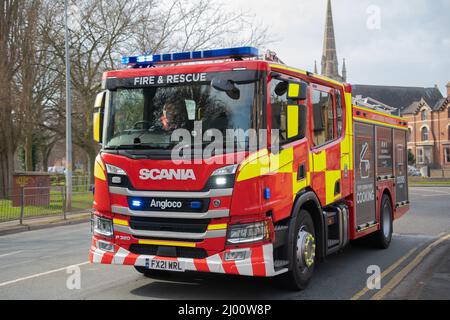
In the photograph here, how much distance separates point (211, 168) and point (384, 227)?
5.77 meters

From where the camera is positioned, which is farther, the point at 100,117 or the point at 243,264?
the point at 100,117

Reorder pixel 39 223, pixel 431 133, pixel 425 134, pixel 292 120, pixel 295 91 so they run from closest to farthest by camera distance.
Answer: pixel 295 91 < pixel 292 120 < pixel 39 223 < pixel 431 133 < pixel 425 134

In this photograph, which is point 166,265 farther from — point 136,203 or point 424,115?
point 424,115

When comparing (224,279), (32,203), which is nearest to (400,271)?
(224,279)

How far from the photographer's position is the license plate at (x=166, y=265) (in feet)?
19.8

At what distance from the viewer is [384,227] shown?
34.5ft

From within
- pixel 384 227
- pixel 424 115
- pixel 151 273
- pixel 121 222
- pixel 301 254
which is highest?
pixel 424 115

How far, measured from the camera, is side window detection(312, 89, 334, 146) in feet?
24.4

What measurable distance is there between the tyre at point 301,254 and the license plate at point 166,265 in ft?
4.39

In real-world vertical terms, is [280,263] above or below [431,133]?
below
